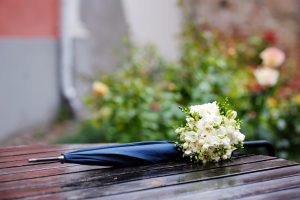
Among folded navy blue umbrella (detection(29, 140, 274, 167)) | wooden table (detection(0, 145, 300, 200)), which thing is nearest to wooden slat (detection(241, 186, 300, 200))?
wooden table (detection(0, 145, 300, 200))

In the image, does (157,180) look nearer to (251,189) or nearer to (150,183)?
(150,183)

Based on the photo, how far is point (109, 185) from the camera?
1685mm

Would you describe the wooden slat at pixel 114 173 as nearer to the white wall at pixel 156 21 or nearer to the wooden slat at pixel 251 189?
the wooden slat at pixel 251 189

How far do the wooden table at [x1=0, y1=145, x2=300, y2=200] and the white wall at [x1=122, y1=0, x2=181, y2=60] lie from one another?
18.2ft

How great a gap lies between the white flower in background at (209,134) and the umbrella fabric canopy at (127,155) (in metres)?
0.06

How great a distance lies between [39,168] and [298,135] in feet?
10.9

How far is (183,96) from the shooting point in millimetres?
4238

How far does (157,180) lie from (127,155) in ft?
0.71

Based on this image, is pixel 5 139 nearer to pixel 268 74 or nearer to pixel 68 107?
pixel 68 107

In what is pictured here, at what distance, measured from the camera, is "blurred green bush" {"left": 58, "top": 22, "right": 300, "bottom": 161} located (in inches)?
158

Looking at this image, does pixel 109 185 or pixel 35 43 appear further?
pixel 35 43

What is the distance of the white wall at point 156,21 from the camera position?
7.44m

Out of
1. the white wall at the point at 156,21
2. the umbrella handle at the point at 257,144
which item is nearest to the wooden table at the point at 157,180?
the umbrella handle at the point at 257,144

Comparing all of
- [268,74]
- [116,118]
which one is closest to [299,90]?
[268,74]
